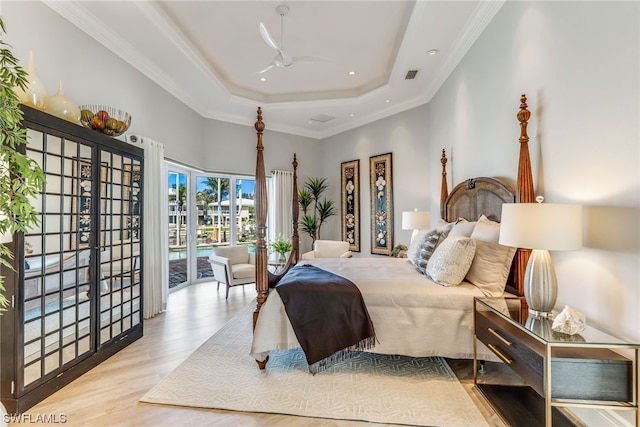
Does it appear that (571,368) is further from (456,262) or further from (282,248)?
(282,248)

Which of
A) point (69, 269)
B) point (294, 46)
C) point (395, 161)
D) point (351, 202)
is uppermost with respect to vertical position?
point (294, 46)

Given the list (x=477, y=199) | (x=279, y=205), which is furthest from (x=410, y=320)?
(x=279, y=205)

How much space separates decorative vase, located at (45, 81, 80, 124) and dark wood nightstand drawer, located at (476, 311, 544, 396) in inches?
146

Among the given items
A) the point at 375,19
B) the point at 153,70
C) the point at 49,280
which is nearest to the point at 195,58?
the point at 153,70

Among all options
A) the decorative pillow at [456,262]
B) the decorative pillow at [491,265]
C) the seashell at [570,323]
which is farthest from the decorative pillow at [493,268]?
the seashell at [570,323]

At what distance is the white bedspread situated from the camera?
2.31 m

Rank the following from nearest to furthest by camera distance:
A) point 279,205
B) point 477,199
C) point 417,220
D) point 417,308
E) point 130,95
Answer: point 417,308, point 477,199, point 130,95, point 417,220, point 279,205

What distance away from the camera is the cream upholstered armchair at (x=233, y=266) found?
15.3ft

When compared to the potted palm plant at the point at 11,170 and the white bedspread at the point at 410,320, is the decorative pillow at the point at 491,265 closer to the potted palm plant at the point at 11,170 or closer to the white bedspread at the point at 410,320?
Answer: the white bedspread at the point at 410,320

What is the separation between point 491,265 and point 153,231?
13.2ft

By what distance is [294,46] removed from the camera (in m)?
3.83

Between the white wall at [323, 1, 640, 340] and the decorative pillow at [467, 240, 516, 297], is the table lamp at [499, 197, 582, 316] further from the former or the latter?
the decorative pillow at [467, 240, 516, 297]

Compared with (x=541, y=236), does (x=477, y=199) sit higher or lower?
higher

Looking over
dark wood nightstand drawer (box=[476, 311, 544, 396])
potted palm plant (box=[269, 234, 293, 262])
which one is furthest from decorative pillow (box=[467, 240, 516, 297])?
potted palm plant (box=[269, 234, 293, 262])
